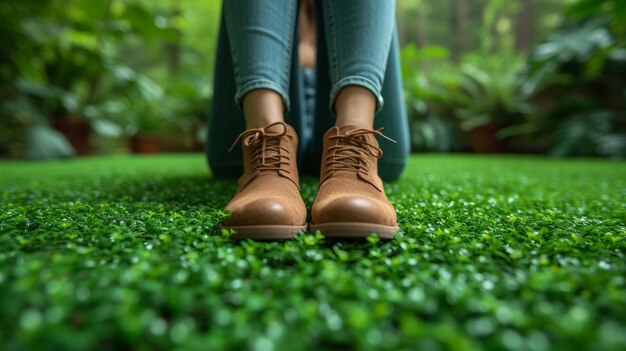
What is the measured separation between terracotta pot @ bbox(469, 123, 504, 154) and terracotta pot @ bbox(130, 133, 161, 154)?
131 inches

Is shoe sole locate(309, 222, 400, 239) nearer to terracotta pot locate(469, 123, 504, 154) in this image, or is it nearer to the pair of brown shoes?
the pair of brown shoes

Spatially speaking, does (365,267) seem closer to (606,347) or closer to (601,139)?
(606,347)

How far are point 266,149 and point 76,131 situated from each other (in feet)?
10.3

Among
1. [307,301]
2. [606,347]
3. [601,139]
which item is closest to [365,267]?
[307,301]

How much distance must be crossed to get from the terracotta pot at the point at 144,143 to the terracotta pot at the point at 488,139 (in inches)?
131

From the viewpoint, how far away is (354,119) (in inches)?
23.0

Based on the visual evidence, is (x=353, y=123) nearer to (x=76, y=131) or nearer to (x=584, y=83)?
(x=584, y=83)

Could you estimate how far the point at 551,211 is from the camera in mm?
638

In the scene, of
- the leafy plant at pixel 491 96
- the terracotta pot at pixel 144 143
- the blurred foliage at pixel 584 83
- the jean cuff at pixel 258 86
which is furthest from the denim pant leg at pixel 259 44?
the terracotta pot at pixel 144 143

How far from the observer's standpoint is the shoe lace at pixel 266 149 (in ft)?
1.86

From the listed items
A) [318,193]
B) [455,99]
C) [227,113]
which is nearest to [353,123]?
[318,193]

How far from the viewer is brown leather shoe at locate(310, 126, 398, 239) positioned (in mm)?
447

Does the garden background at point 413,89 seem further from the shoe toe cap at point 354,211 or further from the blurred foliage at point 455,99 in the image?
the shoe toe cap at point 354,211

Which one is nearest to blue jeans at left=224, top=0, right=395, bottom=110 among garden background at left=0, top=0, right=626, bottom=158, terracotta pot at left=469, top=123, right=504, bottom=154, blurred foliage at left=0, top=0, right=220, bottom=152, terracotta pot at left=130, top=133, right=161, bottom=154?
garden background at left=0, top=0, right=626, bottom=158
